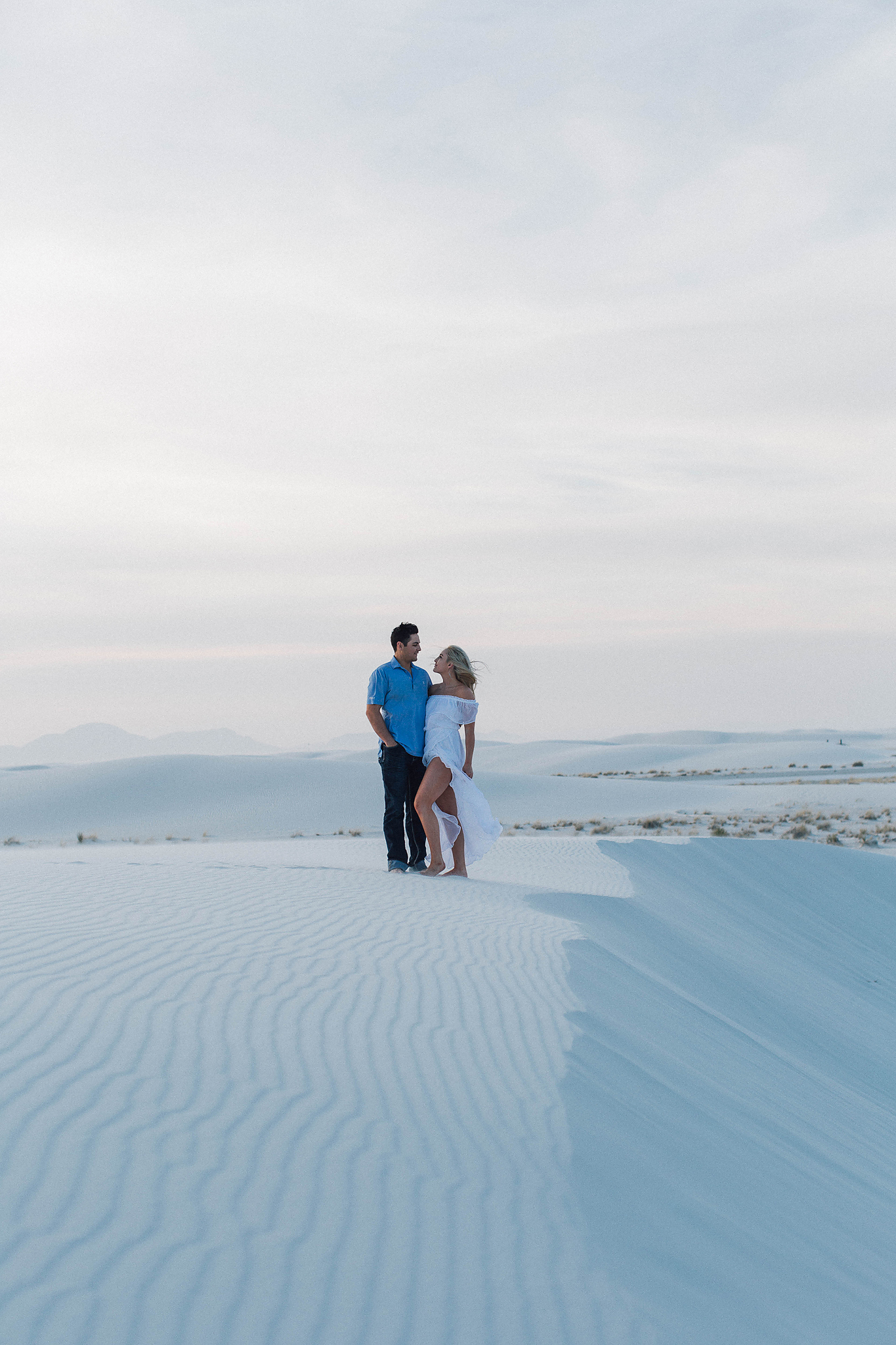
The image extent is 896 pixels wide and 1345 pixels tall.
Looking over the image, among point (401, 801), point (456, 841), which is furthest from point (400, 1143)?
point (456, 841)

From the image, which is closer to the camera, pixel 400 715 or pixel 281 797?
pixel 400 715

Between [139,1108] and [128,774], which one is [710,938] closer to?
[139,1108]

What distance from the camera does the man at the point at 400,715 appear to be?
26.0 ft

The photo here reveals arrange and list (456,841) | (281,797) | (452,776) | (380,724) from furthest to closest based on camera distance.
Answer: (281,797), (456,841), (452,776), (380,724)

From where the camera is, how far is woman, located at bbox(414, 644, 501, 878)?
794cm

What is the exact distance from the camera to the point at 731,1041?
5.61 meters

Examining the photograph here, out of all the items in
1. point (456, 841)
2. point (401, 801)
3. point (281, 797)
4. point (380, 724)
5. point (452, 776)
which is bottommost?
point (281, 797)

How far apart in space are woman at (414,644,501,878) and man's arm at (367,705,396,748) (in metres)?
0.29

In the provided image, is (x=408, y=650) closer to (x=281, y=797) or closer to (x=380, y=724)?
(x=380, y=724)

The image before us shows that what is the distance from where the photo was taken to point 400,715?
26.1 ft

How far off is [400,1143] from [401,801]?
514cm

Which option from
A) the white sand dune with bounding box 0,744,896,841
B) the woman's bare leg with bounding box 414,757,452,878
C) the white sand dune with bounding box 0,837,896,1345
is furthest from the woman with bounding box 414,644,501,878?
the white sand dune with bounding box 0,744,896,841

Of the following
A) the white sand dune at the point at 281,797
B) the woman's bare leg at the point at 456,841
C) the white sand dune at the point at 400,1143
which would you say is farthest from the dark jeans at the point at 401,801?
the white sand dune at the point at 281,797

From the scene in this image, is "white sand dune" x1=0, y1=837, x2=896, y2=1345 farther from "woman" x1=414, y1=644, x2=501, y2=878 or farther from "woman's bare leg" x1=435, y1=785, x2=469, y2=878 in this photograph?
"woman's bare leg" x1=435, y1=785, x2=469, y2=878
